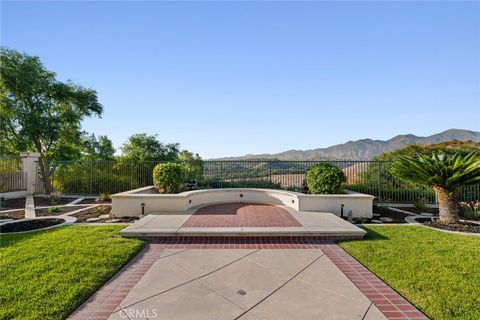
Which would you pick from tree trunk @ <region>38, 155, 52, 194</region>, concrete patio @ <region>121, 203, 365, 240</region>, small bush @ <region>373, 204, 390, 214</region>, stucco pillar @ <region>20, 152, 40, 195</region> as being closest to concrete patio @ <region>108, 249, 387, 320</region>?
concrete patio @ <region>121, 203, 365, 240</region>

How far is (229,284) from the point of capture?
3.31 m

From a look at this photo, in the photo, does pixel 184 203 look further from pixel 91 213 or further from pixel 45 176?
pixel 45 176

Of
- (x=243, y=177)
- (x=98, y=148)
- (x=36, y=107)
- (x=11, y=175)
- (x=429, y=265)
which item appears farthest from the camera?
(x=98, y=148)

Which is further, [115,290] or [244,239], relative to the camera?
[244,239]

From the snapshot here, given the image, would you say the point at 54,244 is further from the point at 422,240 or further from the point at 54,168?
the point at 54,168

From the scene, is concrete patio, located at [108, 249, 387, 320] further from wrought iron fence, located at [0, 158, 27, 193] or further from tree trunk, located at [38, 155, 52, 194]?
wrought iron fence, located at [0, 158, 27, 193]

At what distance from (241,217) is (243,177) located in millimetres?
4615

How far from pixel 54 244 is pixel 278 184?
334 inches

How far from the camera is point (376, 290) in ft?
10.5

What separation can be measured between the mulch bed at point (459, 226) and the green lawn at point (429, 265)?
0.56 meters

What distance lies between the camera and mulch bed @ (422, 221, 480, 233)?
5.95m

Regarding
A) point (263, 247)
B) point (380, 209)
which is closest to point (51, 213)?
point (263, 247)

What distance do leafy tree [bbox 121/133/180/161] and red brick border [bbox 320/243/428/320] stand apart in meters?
12.3

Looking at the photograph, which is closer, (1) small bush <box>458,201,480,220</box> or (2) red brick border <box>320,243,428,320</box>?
(2) red brick border <box>320,243,428,320</box>
